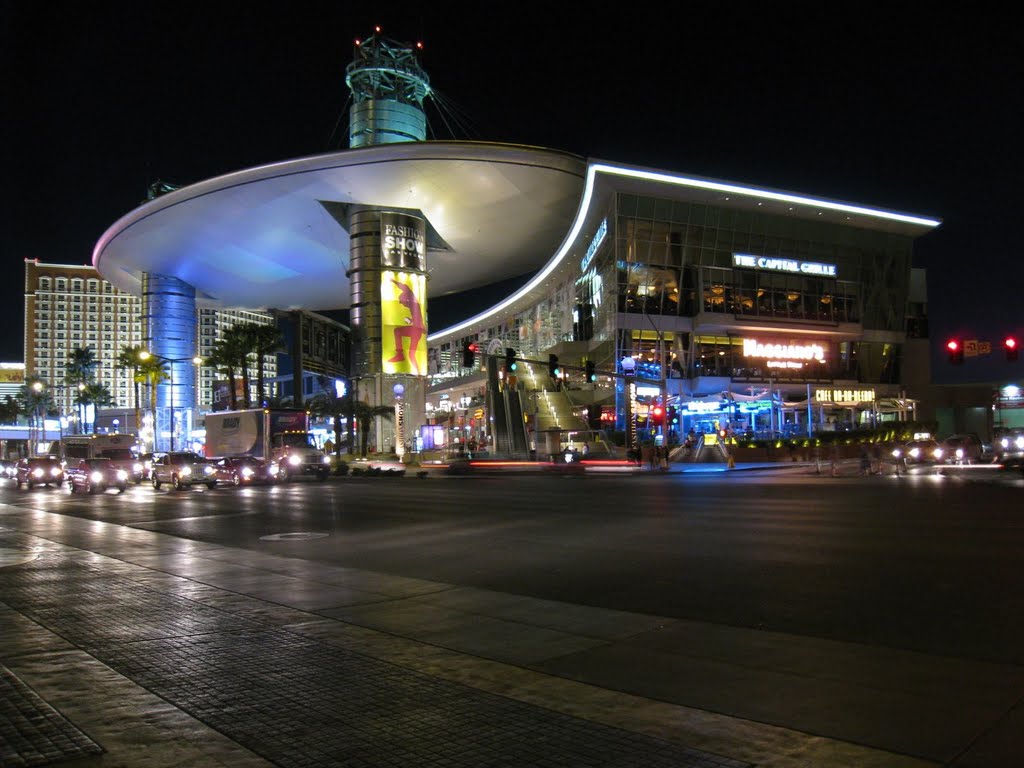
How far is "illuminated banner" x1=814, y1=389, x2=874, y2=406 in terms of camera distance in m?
77.3

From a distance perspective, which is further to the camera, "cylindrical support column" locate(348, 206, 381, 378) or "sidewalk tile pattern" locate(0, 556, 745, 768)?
"cylindrical support column" locate(348, 206, 381, 378)

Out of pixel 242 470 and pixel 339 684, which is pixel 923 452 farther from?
pixel 339 684

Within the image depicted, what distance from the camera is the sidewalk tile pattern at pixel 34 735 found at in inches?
201

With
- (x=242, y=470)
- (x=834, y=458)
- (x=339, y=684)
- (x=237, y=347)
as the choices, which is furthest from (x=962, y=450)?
(x=237, y=347)

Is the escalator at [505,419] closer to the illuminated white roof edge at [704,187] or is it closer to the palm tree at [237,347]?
the illuminated white roof edge at [704,187]

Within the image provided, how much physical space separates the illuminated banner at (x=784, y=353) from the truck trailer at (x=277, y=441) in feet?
139

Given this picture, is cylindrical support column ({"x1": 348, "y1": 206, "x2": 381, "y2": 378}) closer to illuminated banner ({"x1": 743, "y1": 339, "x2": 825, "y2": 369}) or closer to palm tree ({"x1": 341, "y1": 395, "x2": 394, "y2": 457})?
palm tree ({"x1": 341, "y1": 395, "x2": 394, "y2": 457})

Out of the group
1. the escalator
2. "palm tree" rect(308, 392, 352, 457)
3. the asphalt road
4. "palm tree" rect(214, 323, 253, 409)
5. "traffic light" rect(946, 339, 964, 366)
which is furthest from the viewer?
"palm tree" rect(214, 323, 253, 409)

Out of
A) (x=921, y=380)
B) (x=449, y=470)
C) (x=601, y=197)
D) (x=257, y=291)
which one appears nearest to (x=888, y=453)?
(x=449, y=470)

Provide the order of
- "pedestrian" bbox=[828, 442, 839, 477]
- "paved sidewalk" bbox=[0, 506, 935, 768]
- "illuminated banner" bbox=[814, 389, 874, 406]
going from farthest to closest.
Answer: "illuminated banner" bbox=[814, 389, 874, 406] → "pedestrian" bbox=[828, 442, 839, 477] → "paved sidewalk" bbox=[0, 506, 935, 768]

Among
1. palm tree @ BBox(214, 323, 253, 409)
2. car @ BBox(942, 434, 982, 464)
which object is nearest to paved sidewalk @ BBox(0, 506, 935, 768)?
car @ BBox(942, 434, 982, 464)

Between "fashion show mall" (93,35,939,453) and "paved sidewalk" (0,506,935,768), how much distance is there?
5395 cm

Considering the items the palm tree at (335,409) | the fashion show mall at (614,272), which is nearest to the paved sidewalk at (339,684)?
the fashion show mall at (614,272)

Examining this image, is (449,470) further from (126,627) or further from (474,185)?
(126,627)
